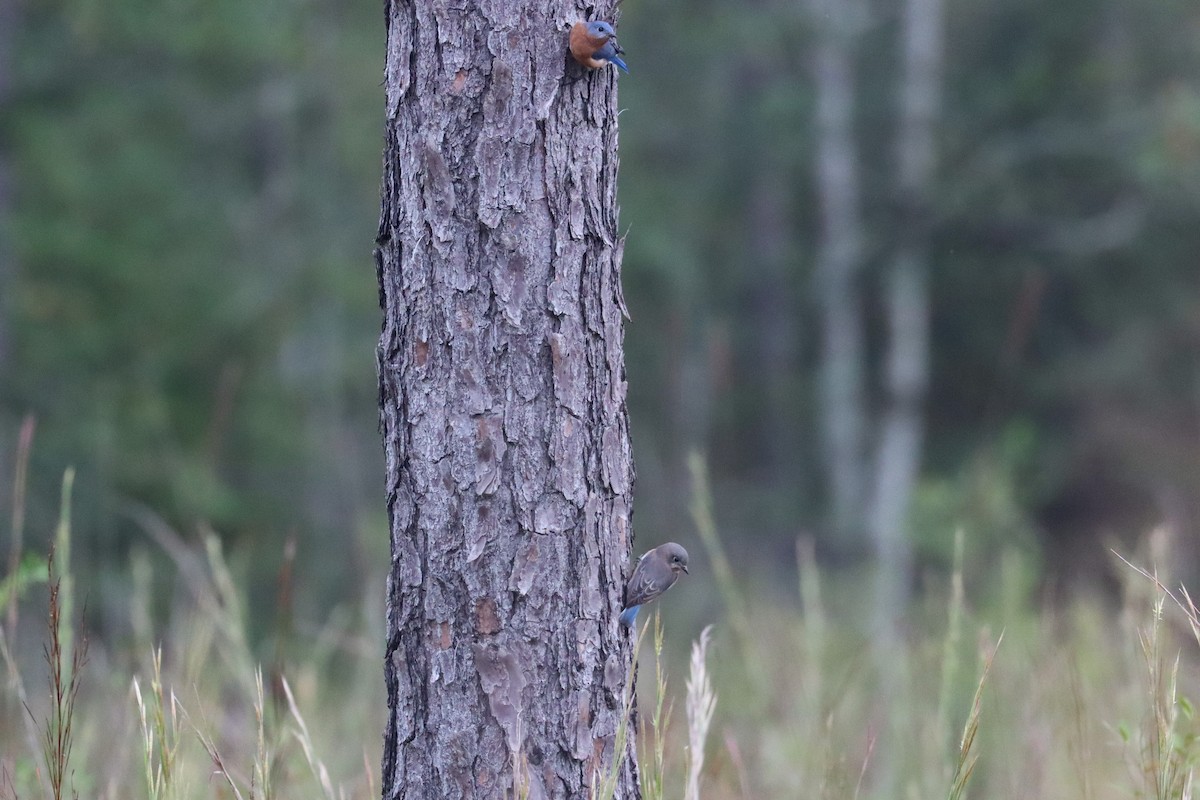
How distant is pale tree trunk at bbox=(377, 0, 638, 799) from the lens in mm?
1765

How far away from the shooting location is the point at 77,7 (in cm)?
827

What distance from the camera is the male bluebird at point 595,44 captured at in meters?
1.76

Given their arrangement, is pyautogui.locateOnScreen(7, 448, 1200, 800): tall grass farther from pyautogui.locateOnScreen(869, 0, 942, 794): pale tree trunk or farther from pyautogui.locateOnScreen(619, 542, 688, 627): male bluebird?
pyautogui.locateOnScreen(869, 0, 942, 794): pale tree trunk

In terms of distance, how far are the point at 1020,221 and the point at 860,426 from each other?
12.9 ft

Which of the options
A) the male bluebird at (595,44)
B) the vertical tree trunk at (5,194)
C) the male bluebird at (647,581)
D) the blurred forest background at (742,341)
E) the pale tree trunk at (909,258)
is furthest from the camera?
the pale tree trunk at (909,258)

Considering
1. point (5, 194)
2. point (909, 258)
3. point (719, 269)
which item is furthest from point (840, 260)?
point (5, 194)

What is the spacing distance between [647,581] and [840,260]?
42.7 feet

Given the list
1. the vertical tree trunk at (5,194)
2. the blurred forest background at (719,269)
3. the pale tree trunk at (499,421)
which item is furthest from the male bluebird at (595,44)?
the vertical tree trunk at (5,194)

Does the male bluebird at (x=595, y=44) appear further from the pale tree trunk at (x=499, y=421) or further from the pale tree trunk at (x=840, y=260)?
the pale tree trunk at (x=840, y=260)

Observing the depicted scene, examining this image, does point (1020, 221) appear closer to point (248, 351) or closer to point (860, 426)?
point (860, 426)

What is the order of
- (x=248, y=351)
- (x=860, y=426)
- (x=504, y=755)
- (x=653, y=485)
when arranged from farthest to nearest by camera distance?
(x=860, y=426) < (x=653, y=485) < (x=248, y=351) < (x=504, y=755)

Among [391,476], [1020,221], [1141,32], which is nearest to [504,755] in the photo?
[391,476]

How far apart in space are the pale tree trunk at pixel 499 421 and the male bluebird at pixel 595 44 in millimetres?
34

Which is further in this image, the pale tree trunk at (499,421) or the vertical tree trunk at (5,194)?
the vertical tree trunk at (5,194)
